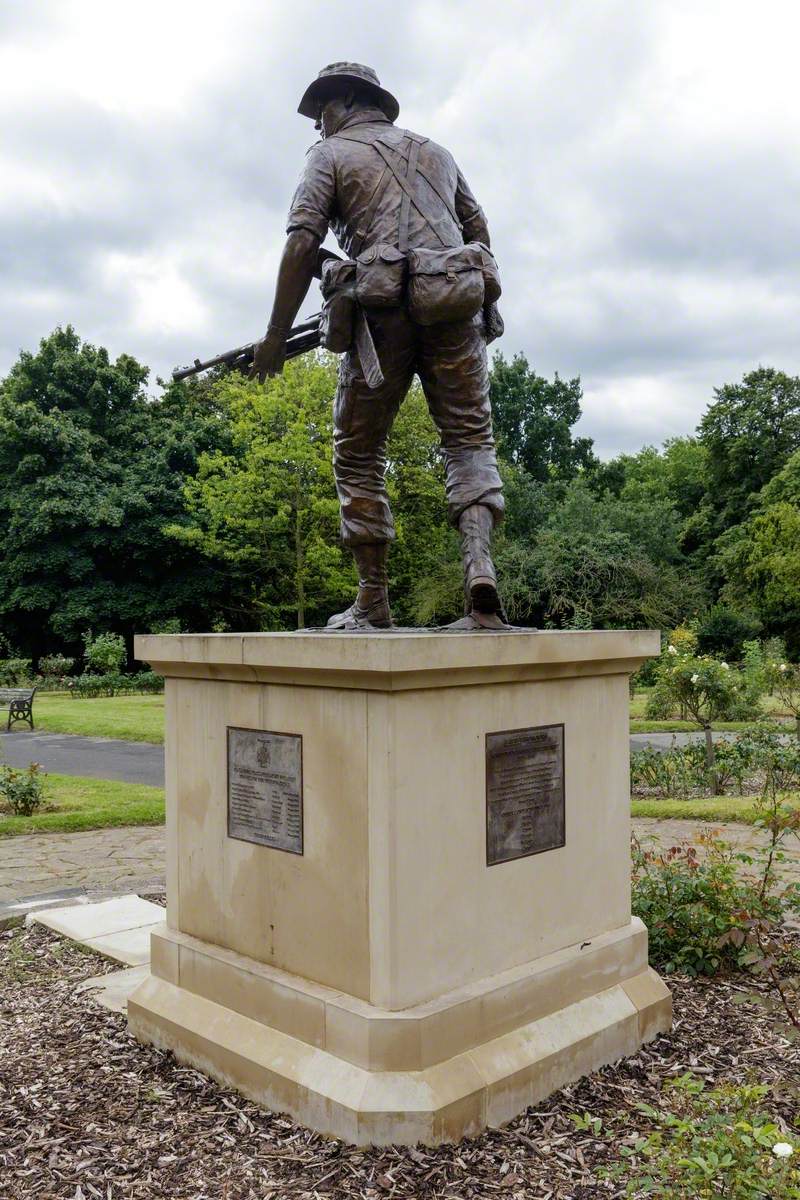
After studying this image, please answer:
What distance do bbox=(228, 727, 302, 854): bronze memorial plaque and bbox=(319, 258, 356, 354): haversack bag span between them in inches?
63.6

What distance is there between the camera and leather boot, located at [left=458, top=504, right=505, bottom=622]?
3850mm

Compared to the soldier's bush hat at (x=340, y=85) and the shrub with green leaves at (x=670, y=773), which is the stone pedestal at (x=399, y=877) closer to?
the soldier's bush hat at (x=340, y=85)

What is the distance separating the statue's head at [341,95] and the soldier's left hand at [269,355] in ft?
3.12

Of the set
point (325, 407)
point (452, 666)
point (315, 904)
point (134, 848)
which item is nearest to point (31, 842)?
point (134, 848)

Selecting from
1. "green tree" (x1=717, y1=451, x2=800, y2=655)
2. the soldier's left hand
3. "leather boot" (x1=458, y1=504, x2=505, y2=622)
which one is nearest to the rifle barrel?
the soldier's left hand

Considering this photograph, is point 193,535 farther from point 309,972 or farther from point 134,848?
point 309,972

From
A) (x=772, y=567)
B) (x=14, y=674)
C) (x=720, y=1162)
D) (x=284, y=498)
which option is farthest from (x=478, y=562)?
(x=772, y=567)

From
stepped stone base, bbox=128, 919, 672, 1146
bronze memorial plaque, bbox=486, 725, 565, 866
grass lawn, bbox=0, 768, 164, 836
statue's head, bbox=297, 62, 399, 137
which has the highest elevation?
statue's head, bbox=297, 62, 399, 137

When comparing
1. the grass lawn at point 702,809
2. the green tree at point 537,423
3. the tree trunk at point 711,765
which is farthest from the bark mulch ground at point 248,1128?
the green tree at point 537,423

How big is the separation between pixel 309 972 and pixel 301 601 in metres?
22.7

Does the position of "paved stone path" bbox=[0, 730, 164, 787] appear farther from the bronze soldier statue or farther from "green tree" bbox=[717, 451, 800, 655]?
"green tree" bbox=[717, 451, 800, 655]

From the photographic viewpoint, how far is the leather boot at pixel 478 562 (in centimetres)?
385

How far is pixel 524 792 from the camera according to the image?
138 inches

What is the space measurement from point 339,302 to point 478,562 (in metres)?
1.19
